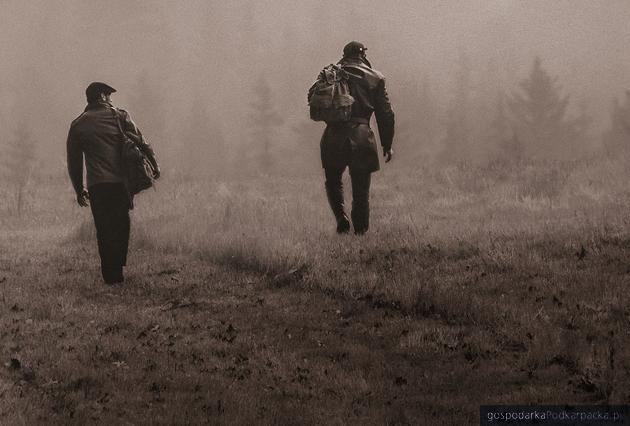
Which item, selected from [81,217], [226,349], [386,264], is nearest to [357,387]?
[226,349]

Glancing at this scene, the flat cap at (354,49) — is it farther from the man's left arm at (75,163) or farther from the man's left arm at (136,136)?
the man's left arm at (75,163)

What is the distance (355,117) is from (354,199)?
1203 mm

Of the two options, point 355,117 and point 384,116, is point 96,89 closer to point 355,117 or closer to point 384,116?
point 355,117

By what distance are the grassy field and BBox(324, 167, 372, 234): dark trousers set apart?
437 millimetres

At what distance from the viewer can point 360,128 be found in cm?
998

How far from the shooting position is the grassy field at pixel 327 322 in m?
4.57

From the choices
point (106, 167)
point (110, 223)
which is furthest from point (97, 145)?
point (110, 223)

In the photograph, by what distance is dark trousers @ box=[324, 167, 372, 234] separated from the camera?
1007cm

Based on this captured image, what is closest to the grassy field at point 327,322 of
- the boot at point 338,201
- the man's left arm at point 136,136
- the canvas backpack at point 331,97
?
the boot at point 338,201

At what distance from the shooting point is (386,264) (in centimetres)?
813

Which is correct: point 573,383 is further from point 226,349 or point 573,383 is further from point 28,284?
point 28,284

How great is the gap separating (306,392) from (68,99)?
312 feet

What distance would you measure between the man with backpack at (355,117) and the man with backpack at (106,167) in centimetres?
255

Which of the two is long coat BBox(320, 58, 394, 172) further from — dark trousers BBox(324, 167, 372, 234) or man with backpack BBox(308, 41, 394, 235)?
dark trousers BBox(324, 167, 372, 234)
